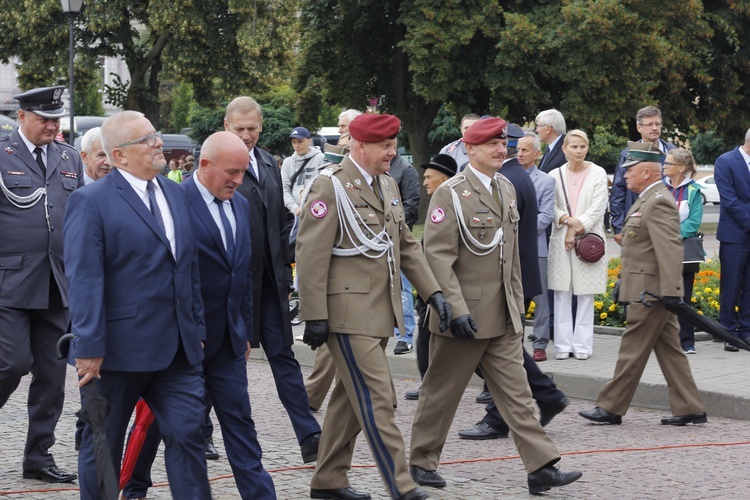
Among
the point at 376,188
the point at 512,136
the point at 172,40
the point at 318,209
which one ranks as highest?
the point at 172,40

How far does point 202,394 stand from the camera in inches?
195

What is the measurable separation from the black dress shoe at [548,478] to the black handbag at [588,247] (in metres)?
4.29


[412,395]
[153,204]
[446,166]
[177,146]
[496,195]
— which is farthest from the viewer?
[177,146]

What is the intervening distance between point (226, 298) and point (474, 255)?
1.64 m

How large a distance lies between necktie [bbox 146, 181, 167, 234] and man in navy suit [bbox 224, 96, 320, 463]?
1.85 metres

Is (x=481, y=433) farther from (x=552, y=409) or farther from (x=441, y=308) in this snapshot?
(x=441, y=308)

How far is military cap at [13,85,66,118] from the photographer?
21.5ft

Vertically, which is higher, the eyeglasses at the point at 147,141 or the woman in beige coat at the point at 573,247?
the eyeglasses at the point at 147,141

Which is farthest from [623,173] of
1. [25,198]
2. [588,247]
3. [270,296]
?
[25,198]

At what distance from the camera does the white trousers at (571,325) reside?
10.1 meters

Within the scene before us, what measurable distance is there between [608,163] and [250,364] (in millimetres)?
40642

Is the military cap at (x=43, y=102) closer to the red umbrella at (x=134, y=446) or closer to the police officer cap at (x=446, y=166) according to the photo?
the red umbrella at (x=134, y=446)

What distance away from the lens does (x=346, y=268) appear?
5809 millimetres

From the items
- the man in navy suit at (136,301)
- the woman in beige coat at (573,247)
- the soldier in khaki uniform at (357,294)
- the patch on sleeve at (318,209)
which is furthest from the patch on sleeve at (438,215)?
the woman in beige coat at (573,247)
